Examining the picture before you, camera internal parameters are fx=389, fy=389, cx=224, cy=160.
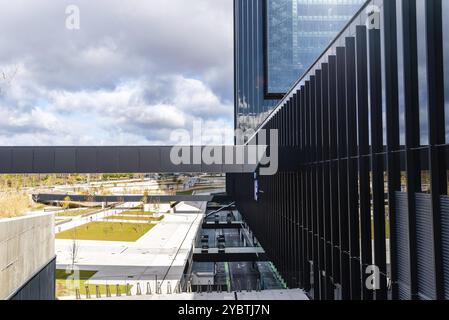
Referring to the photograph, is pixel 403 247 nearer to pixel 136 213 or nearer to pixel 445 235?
pixel 445 235

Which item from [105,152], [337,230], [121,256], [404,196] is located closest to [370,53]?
[404,196]

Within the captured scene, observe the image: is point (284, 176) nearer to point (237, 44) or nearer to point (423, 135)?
point (423, 135)

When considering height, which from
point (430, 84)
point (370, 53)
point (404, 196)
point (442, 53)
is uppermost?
point (370, 53)

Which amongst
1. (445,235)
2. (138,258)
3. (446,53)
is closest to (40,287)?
(445,235)

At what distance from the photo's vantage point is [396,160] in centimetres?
996

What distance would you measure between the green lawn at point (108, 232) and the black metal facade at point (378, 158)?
1265 inches

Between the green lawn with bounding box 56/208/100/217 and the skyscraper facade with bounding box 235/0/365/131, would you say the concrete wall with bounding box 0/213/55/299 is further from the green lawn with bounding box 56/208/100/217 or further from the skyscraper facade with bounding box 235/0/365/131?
the skyscraper facade with bounding box 235/0/365/131

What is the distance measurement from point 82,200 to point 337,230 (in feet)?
243

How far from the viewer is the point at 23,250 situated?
13.1 meters

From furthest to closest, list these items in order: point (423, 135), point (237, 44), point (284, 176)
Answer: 1. point (237, 44)
2. point (284, 176)
3. point (423, 135)

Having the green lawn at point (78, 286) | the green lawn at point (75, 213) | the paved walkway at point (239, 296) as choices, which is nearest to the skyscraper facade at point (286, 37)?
the green lawn at point (75, 213)

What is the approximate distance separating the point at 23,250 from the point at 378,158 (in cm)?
1172

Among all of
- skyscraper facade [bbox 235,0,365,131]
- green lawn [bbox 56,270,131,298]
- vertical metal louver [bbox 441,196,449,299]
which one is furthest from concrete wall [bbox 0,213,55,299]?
skyscraper facade [bbox 235,0,365,131]

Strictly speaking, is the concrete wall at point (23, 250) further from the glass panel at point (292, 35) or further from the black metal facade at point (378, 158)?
the glass panel at point (292, 35)
